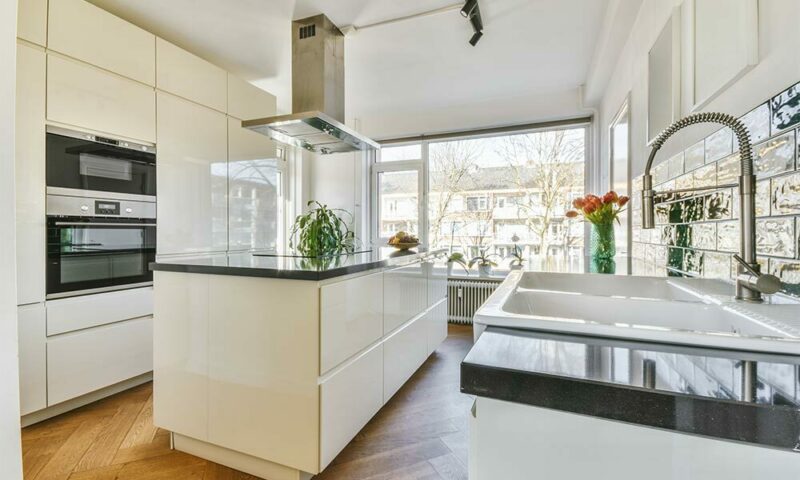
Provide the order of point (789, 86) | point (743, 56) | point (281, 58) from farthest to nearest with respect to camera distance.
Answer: point (281, 58) → point (743, 56) → point (789, 86)

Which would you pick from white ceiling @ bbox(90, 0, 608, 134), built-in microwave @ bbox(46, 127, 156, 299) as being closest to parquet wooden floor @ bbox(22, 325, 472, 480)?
built-in microwave @ bbox(46, 127, 156, 299)

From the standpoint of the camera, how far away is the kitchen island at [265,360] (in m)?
1.39

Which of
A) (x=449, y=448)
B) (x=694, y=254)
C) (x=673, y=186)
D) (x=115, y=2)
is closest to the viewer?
(x=694, y=254)

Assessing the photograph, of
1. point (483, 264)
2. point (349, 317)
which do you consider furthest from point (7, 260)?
point (483, 264)

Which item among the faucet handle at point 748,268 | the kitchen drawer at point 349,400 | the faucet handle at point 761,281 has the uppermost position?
the faucet handle at point 748,268

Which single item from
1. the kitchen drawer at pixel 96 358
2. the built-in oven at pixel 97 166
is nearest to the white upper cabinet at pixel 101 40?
the built-in oven at pixel 97 166

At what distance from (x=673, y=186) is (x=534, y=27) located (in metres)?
1.68

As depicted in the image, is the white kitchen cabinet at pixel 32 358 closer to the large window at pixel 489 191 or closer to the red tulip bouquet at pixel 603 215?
the red tulip bouquet at pixel 603 215

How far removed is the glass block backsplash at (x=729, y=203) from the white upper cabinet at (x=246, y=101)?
→ 10.5 feet

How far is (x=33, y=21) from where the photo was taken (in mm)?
1858

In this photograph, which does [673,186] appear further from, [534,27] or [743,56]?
[534,27]

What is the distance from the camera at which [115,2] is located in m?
2.29

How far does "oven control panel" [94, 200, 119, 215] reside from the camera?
2.20 m

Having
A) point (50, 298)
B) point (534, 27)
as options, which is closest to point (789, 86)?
point (534, 27)
